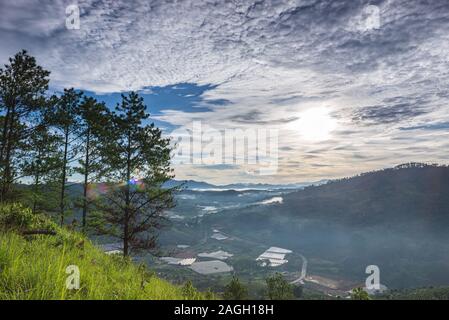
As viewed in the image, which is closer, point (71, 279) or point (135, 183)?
point (71, 279)

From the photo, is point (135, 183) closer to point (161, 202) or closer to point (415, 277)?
point (161, 202)

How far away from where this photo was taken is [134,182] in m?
23.4

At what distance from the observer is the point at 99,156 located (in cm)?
2556

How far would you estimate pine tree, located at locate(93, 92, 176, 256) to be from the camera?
75.0ft

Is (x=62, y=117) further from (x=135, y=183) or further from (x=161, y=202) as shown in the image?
(x=161, y=202)

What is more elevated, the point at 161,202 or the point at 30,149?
the point at 30,149

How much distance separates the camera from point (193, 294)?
19.6 ft

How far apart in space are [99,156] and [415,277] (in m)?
221

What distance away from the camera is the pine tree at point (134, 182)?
2286cm
